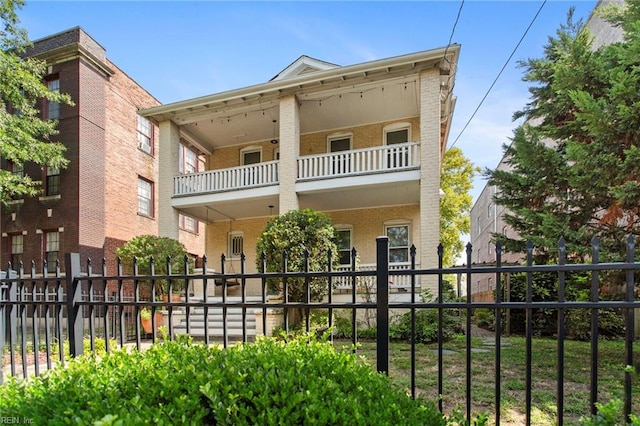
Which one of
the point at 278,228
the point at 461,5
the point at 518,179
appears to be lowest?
the point at 278,228

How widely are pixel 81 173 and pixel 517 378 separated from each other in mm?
14837

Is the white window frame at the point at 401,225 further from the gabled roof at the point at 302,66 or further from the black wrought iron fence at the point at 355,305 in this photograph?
the black wrought iron fence at the point at 355,305

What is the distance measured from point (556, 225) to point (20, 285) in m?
8.68


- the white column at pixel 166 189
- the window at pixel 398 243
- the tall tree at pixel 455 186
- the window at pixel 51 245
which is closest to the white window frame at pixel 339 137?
the window at pixel 398 243

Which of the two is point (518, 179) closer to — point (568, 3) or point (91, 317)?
point (568, 3)

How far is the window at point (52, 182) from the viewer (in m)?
13.4

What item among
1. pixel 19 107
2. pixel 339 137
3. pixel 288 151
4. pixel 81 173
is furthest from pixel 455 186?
pixel 19 107

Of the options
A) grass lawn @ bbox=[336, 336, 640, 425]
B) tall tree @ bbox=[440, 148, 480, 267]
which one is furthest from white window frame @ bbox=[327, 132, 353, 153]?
tall tree @ bbox=[440, 148, 480, 267]

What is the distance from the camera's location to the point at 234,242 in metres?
14.2

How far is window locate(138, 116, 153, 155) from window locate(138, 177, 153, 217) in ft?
5.01

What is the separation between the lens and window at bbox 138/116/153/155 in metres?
16.2

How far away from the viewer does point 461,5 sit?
757cm

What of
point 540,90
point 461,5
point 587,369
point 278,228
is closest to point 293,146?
point 278,228

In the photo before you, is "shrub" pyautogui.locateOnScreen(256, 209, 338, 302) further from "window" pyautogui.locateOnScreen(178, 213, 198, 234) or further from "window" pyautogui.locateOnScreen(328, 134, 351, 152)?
"window" pyautogui.locateOnScreen(178, 213, 198, 234)
